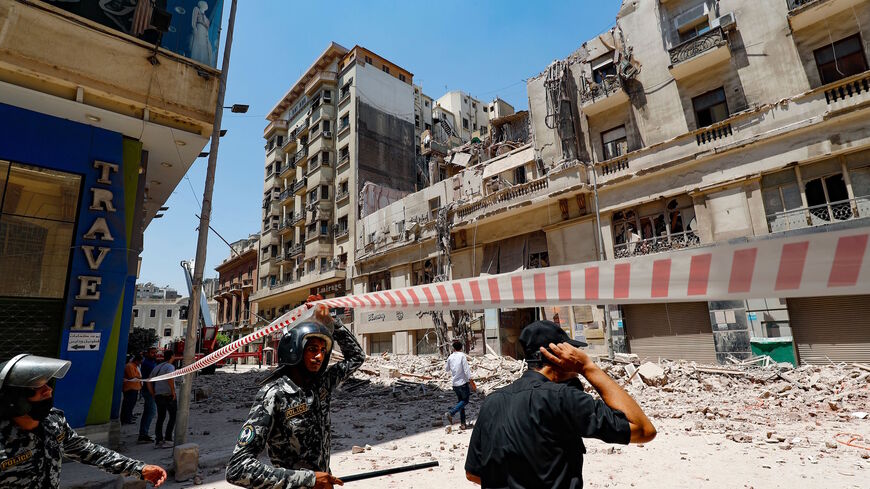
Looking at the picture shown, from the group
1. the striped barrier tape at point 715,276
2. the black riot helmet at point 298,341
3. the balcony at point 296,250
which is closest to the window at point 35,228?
the black riot helmet at point 298,341

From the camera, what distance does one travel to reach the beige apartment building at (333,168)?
35.0 m

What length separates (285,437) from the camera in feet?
8.50

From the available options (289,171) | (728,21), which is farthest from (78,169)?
(289,171)

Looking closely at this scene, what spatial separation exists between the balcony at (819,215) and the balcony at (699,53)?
676 centimetres

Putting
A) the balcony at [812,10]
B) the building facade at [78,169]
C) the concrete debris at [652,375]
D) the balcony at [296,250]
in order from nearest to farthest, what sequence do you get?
the building facade at [78,169], the concrete debris at [652,375], the balcony at [812,10], the balcony at [296,250]

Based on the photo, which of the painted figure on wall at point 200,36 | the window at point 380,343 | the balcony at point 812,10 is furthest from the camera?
the window at point 380,343

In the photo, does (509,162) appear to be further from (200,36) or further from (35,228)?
(35,228)

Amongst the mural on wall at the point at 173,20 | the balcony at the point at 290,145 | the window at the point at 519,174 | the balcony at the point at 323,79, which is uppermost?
the balcony at the point at 323,79

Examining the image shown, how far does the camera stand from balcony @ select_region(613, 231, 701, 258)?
16266mm

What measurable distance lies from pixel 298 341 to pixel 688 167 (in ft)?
58.7

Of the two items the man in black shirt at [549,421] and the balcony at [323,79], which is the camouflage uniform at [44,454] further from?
the balcony at [323,79]

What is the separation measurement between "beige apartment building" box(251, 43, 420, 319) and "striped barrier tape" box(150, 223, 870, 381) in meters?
31.2

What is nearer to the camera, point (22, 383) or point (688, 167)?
point (22, 383)

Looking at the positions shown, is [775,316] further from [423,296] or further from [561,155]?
[423,296]
